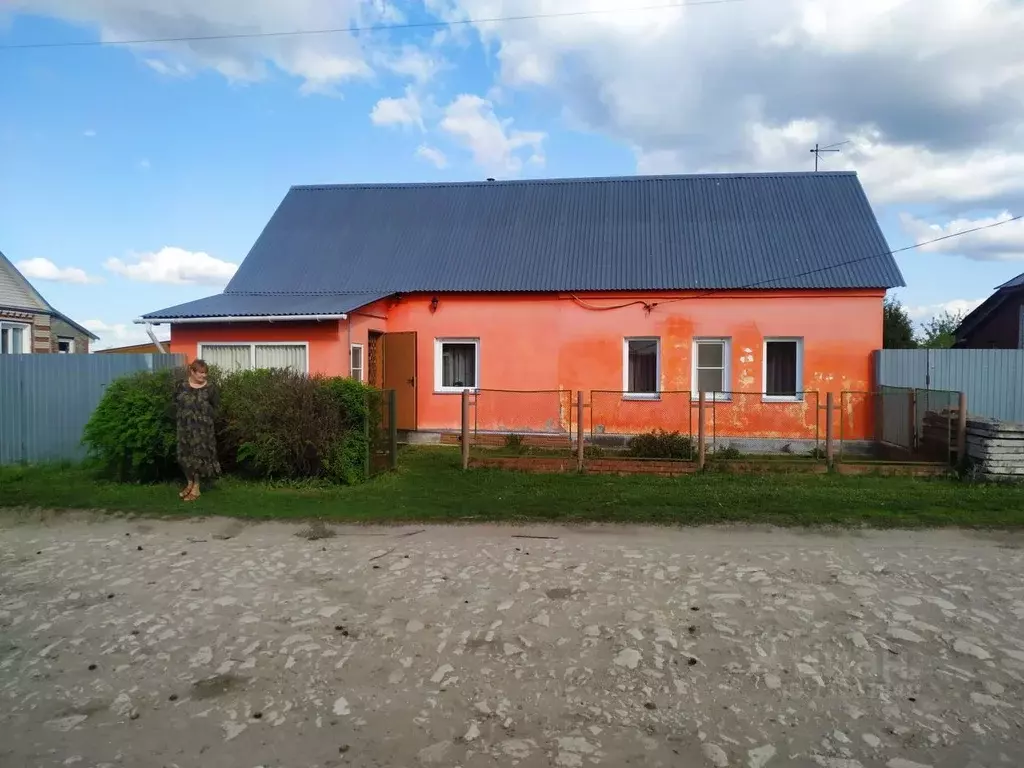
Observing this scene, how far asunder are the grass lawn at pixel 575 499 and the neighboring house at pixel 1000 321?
347 inches

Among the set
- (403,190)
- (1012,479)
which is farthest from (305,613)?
(403,190)

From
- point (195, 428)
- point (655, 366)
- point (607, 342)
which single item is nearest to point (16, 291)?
point (195, 428)

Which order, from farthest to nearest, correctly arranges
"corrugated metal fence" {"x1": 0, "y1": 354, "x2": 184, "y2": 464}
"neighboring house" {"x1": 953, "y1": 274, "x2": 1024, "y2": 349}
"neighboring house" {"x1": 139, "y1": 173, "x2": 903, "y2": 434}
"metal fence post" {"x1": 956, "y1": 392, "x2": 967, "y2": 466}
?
"neighboring house" {"x1": 953, "y1": 274, "x2": 1024, "y2": 349} < "neighboring house" {"x1": 139, "y1": 173, "x2": 903, "y2": 434} < "corrugated metal fence" {"x1": 0, "y1": 354, "x2": 184, "y2": 464} < "metal fence post" {"x1": 956, "y1": 392, "x2": 967, "y2": 466}

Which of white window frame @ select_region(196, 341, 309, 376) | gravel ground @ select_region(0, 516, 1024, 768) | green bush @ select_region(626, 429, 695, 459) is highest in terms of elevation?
white window frame @ select_region(196, 341, 309, 376)

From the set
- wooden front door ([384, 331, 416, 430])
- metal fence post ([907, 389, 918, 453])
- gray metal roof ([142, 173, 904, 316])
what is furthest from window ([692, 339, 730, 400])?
wooden front door ([384, 331, 416, 430])

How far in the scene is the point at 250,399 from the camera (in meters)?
11.2

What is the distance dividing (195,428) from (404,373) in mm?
6079

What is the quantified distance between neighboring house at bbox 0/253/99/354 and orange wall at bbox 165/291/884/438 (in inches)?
332

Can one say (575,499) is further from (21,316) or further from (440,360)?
(21,316)

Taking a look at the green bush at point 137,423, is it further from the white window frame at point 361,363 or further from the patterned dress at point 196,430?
the white window frame at point 361,363

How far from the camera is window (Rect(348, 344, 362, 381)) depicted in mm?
14945

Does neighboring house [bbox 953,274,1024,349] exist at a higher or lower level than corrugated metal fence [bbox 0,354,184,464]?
higher

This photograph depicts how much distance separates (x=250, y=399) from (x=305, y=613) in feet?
19.3

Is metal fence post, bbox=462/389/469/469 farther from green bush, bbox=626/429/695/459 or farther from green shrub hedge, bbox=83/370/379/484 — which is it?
green bush, bbox=626/429/695/459
